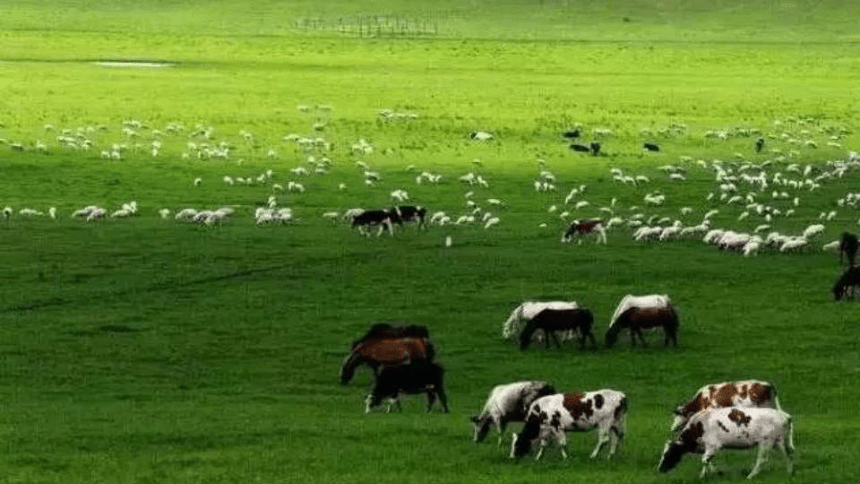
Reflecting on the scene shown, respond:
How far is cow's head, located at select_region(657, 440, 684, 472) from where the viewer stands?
17906mm

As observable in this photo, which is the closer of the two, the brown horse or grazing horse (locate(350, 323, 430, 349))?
grazing horse (locate(350, 323, 430, 349))

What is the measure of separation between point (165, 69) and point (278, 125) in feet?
103

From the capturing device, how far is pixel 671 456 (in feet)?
58.9

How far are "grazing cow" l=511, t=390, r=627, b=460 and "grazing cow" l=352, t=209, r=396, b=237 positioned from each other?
22.6 meters

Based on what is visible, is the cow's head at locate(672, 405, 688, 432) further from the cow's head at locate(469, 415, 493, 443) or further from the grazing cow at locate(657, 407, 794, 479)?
the cow's head at locate(469, 415, 493, 443)

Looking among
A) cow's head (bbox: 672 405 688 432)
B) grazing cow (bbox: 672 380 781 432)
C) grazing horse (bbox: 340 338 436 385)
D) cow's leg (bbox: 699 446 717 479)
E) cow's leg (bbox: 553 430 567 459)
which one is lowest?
cow's leg (bbox: 699 446 717 479)

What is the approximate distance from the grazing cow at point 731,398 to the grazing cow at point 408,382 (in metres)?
3.49

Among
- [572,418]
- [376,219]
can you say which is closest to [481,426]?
[572,418]

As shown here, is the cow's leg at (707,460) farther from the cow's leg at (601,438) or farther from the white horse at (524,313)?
the white horse at (524,313)

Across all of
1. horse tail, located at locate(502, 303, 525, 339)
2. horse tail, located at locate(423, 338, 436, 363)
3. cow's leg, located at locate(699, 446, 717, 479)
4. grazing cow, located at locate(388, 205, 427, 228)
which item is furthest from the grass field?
grazing cow, located at locate(388, 205, 427, 228)

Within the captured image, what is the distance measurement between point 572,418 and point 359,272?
1724 cm

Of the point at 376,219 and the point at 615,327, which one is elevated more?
the point at 376,219

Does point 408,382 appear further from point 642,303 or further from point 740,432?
point 642,303

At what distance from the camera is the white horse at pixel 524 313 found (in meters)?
27.6
